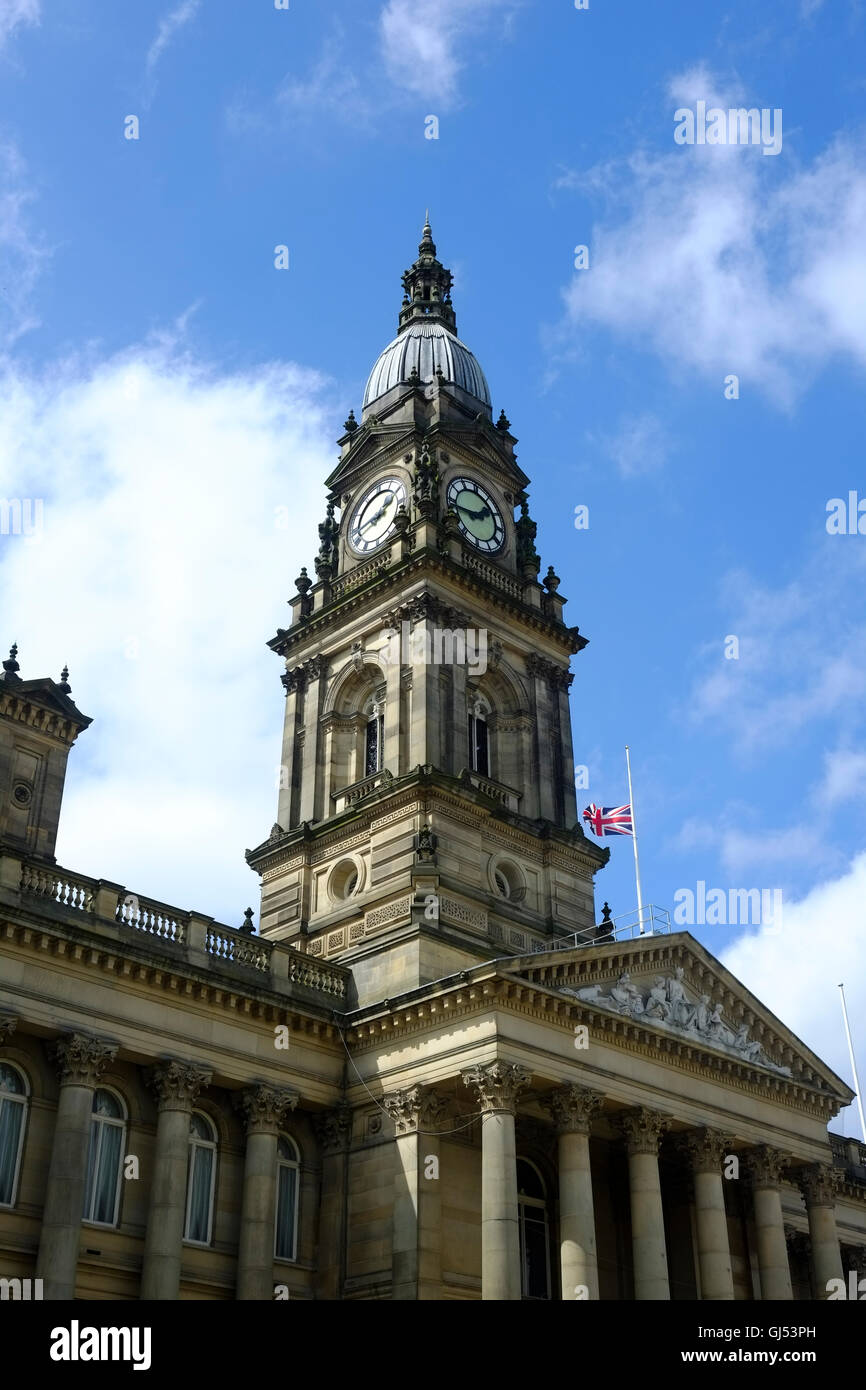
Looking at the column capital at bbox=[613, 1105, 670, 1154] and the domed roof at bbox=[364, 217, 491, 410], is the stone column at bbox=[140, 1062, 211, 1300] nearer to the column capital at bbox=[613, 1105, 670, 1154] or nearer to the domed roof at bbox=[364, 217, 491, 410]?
the column capital at bbox=[613, 1105, 670, 1154]

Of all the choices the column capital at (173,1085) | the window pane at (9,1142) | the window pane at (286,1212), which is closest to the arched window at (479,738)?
the window pane at (286,1212)

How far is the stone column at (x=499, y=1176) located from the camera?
3078 centimetres

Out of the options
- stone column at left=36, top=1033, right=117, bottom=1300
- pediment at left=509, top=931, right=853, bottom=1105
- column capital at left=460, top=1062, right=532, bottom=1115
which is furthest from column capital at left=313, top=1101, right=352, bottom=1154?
stone column at left=36, top=1033, right=117, bottom=1300

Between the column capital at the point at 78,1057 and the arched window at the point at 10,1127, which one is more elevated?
the column capital at the point at 78,1057

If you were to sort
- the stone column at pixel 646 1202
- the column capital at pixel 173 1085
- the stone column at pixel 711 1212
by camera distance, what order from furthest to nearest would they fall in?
the stone column at pixel 711 1212 < the stone column at pixel 646 1202 < the column capital at pixel 173 1085

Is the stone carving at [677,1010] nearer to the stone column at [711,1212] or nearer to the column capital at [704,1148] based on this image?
the column capital at [704,1148]

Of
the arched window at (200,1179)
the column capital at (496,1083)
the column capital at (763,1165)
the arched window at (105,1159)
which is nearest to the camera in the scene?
the arched window at (105,1159)

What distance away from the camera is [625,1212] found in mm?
40031

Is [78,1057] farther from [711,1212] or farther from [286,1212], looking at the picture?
[711,1212]

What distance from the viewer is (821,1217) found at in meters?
41.1

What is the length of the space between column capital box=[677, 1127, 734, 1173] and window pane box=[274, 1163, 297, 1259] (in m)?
10.6

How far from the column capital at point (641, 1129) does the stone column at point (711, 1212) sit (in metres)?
1.77

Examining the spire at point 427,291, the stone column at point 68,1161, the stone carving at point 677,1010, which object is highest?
the spire at point 427,291
